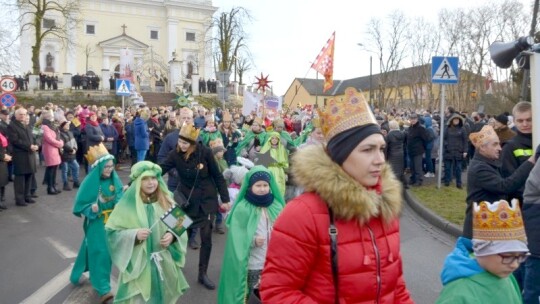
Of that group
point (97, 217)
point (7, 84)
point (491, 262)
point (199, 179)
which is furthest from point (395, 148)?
point (7, 84)

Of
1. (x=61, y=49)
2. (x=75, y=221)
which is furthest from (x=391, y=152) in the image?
(x=61, y=49)

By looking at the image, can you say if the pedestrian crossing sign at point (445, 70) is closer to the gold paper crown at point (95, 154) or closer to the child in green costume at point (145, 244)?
the gold paper crown at point (95, 154)

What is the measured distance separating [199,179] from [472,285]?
4.38 metres

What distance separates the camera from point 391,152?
45.8 feet

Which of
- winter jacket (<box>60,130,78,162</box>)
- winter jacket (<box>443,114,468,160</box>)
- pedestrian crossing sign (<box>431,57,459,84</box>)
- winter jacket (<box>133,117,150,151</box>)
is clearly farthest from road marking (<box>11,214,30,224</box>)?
winter jacket (<box>443,114,468,160</box>)

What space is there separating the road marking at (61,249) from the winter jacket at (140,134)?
24.0ft

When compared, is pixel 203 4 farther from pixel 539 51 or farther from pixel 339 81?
pixel 539 51

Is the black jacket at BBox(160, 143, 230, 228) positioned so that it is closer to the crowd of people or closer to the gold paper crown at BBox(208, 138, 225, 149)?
the crowd of people

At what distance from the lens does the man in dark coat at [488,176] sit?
4645 mm


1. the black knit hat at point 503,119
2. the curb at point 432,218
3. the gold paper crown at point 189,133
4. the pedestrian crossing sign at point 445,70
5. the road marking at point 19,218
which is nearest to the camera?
the gold paper crown at point 189,133

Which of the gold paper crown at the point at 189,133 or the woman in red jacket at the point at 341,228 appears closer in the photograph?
the woman in red jacket at the point at 341,228

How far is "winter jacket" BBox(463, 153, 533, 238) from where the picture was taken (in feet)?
15.2

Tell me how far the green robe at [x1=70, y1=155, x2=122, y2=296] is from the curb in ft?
19.0

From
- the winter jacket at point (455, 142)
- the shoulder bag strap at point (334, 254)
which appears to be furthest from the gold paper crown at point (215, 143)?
the shoulder bag strap at point (334, 254)
